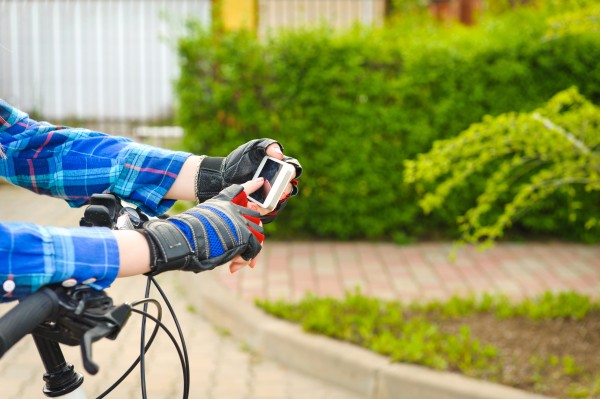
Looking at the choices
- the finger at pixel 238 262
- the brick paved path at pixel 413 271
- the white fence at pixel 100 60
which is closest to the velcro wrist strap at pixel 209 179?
the finger at pixel 238 262

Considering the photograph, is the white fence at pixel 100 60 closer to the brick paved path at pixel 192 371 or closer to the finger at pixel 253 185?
the brick paved path at pixel 192 371

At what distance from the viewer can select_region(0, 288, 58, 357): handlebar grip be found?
151cm

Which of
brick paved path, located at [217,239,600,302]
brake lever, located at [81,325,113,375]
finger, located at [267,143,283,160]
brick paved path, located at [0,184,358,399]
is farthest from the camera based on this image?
brick paved path, located at [217,239,600,302]

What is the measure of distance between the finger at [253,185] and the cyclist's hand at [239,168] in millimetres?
72

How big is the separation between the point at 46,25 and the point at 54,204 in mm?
3052

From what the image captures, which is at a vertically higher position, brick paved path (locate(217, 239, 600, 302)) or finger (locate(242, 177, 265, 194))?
finger (locate(242, 177, 265, 194))

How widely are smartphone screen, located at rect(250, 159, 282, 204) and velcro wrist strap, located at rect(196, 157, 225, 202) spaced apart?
136mm

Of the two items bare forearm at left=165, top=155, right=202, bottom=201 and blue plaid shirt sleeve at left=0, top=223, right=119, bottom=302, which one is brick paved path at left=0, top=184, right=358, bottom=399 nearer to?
bare forearm at left=165, top=155, right=202, bottom=201

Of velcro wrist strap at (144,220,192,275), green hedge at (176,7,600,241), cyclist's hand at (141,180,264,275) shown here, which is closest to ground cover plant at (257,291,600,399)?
green hedge at (176,7,600,241)

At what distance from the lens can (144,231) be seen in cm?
165

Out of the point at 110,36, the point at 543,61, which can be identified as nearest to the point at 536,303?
the point at 543,61

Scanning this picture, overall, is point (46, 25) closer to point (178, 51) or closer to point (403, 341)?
point (178, 51)

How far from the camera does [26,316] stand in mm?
1524

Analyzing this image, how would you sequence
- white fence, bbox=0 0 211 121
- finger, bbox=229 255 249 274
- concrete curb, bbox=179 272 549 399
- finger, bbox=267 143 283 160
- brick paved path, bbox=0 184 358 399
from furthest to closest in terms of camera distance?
white fence, bbox=0 0 211 121 → brick paved path, bbox=0 184 358 399 → concrete curb, bbox=179 272 549 399 → finger, bbox=267 143 283 160 → finger, bbox=229 255 249 274
